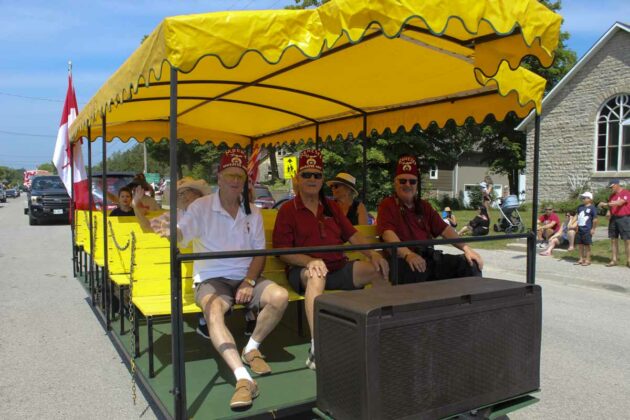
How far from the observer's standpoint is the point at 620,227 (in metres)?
10.8

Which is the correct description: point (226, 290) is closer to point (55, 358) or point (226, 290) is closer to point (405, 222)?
point (405, 222)

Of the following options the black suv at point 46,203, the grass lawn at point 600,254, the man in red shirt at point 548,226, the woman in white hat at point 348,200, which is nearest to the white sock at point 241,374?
the woman in white hat at point 348,200

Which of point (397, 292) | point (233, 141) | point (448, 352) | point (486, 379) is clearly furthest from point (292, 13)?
point (233, 141)

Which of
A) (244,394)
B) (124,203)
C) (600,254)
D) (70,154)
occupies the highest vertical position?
(70,154)

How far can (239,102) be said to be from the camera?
656 cm

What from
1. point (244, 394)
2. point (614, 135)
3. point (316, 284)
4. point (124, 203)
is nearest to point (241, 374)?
point (244, 394)

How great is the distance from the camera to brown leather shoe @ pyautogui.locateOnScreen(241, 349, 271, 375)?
3838 millimetres

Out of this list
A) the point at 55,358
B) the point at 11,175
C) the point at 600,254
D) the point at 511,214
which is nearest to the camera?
the point at 55,358

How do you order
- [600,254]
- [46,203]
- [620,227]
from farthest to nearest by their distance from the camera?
[46,203] < [600,254] < [620,227]

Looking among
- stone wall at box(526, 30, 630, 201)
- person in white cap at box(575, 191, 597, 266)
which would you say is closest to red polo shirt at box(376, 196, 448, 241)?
person in white cap at box(575, 191, 597, 266)

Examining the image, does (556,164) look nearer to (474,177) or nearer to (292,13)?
(292,13)

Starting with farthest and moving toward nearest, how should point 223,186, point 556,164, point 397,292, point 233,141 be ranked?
point 556,164 → point 233,141 → point 223,186 → point 397,292

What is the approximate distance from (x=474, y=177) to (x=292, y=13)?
156 ft

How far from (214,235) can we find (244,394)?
1339 millimetres
